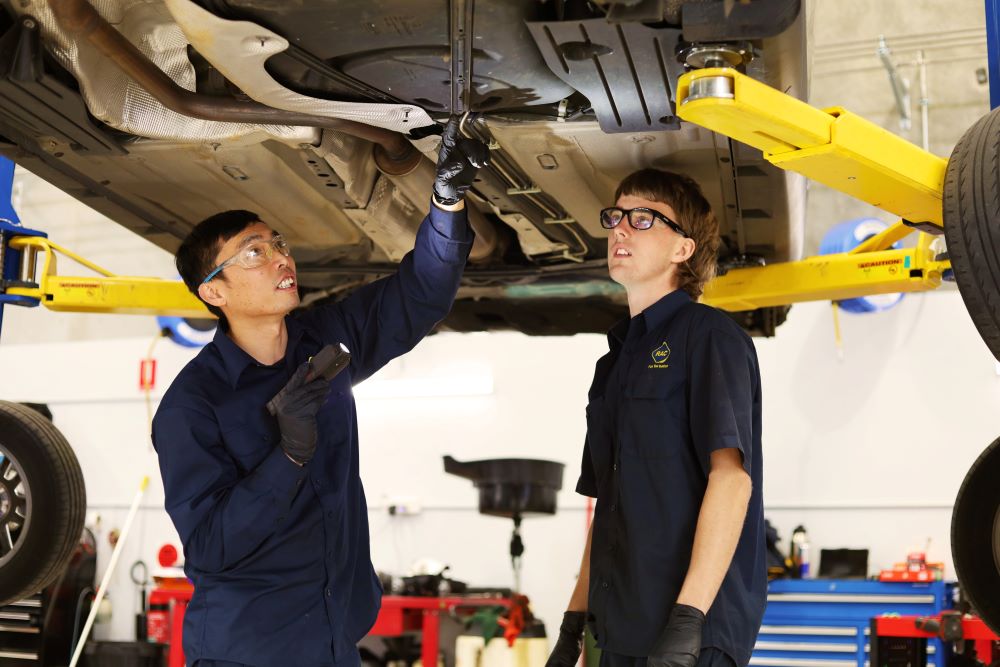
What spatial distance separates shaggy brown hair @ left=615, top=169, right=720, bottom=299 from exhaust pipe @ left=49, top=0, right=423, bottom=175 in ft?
2.28

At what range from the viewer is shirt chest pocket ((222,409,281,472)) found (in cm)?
237

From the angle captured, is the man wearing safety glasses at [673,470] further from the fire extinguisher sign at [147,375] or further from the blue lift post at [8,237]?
the fire extinguisher sign at [147,375]

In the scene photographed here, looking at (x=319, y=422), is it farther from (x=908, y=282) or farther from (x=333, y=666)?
(x=908, y=282)

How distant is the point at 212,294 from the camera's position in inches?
101

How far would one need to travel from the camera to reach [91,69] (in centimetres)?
244

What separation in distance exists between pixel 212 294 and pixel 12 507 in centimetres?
164

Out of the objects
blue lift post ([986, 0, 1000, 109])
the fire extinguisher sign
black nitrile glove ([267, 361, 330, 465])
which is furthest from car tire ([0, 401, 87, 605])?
the fire extinguisher sign

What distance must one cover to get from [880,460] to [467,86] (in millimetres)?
5686

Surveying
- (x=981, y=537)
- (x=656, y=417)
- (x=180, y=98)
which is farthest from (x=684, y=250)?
(x=981, y=537)

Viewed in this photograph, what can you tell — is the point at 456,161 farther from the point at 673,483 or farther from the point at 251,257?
the point at 673,483

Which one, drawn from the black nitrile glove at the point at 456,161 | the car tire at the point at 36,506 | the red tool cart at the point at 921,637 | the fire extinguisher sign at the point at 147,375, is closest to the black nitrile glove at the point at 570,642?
the black nitrile glove at the point at 456,161

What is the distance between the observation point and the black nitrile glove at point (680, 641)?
1.84 m

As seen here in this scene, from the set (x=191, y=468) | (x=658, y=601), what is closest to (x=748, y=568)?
(x=658, y=601)

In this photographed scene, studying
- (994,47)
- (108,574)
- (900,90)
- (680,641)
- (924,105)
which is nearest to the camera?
(680,641)
